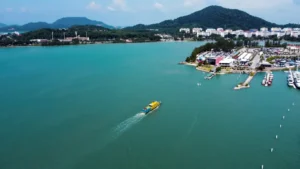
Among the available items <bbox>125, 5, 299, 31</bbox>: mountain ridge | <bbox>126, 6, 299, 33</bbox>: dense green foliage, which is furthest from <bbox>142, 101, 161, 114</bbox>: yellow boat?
<bbox>125, 5, 299, 31</bbox>: mountain ridge

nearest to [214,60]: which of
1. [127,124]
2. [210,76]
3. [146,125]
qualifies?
[210,76]

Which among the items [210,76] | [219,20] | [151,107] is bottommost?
[151,107]

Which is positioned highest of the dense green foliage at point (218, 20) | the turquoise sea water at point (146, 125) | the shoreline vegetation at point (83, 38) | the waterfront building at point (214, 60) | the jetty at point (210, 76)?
the dense green foliage at point (218, 20)

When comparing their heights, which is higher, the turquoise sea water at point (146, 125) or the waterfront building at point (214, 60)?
the waterfront building at point (214, 60)

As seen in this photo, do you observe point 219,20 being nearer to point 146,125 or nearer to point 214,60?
point 214,60

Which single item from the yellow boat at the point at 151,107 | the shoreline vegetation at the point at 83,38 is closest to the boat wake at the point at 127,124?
the yellow boat at the point at 151,107

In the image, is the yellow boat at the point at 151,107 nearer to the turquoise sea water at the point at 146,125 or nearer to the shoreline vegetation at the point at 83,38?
the turquoise sea water at the point at 146,125
